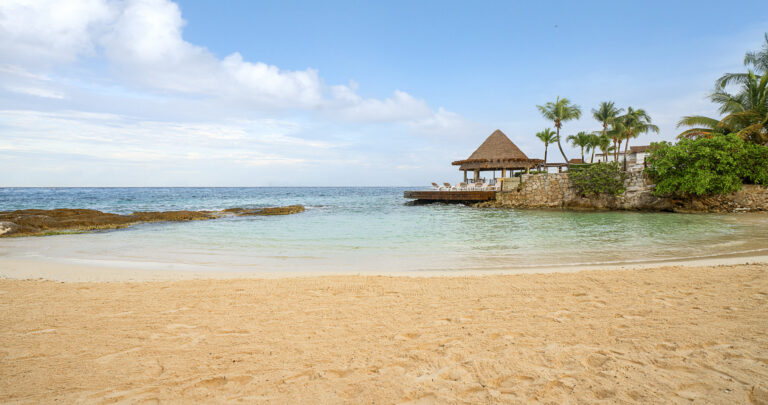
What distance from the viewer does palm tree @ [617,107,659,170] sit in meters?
36.0

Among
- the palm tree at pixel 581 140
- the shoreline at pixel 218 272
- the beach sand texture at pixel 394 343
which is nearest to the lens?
the beach sand texture at pixel 394 343

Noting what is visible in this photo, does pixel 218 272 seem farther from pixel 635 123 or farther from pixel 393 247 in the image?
pixel 635 123

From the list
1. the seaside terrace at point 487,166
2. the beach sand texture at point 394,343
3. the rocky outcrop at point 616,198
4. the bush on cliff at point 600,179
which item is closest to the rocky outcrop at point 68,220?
the beach sand texture at point 394,343

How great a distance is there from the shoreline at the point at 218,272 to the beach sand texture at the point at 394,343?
115 cm

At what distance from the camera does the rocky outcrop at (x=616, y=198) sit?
824 inches

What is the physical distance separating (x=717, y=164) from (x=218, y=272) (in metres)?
26.8

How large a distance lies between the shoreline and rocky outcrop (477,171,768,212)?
1793 cm

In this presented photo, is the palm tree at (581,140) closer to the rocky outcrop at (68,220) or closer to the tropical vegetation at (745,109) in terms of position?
the tropical vegetation at (745,109)

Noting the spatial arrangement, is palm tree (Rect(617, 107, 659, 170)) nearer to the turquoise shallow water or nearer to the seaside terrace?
the seaside terrace

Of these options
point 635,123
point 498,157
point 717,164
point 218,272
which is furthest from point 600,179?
point 218,272

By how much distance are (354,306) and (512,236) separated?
9260mm

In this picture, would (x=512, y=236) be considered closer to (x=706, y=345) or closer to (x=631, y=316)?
(x=631, y=316)

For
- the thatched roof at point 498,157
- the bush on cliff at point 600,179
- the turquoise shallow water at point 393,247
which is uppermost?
the thatched roof at point 498,157

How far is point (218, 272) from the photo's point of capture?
286 inches
